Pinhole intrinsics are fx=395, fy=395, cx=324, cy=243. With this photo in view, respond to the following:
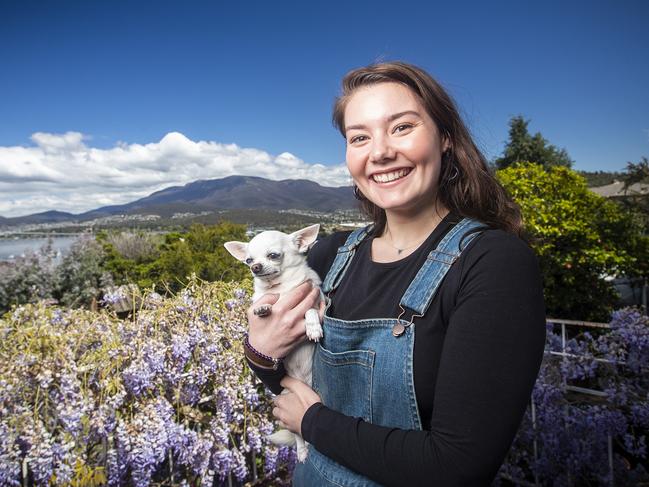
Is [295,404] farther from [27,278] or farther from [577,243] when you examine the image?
[27,278]

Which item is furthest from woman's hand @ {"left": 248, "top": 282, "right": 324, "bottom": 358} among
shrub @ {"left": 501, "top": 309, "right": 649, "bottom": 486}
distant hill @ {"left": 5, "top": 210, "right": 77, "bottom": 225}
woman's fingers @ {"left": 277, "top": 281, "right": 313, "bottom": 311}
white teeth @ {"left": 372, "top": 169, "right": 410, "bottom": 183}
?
distant hill @ {"left": 5, "top": 210, "right": 77, "bottom": 225}

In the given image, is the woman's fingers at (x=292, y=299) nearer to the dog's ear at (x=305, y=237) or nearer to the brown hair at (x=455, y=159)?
the dog's ear at (x=305, y=237)

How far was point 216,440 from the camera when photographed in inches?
89.4

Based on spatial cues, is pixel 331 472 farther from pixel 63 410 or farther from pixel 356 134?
pixel 63 410

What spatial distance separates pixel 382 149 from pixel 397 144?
0.16ft

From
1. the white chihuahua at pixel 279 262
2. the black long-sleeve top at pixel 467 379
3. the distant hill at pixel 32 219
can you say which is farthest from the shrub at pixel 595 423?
the distant hill at pixel 32 219

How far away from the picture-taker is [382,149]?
1.23 metres

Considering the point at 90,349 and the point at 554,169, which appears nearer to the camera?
the point at 90,349

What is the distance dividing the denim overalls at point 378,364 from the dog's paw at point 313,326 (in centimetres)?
10

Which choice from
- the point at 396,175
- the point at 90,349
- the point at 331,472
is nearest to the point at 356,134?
the point at 396,175

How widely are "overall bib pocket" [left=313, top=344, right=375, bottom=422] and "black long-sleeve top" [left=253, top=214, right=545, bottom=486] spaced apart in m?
0.09

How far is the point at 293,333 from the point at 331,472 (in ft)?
1.57

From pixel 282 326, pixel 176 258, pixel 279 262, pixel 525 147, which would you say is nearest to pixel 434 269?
pixel 282 326

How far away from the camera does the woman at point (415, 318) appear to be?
2.91ft
